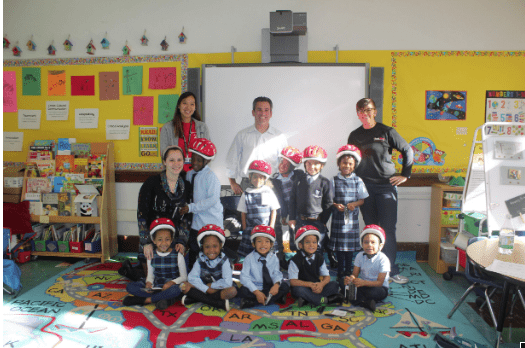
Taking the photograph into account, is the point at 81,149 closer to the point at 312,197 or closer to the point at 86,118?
the point at 86,118

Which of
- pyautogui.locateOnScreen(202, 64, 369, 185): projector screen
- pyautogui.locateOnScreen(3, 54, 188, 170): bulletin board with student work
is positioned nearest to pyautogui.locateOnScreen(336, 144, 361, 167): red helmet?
pyautogui.locateOnScreen(202, 64, 369, 185): projector screen

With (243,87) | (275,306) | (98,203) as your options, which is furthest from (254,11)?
(275,306)

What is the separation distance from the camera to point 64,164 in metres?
3.73

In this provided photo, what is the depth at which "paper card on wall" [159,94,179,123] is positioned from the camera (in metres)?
3.79

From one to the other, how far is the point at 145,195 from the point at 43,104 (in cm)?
213

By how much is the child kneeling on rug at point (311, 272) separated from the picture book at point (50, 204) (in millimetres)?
2534

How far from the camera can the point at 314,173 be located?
2967 millimetres

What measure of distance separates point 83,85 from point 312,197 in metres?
2.76

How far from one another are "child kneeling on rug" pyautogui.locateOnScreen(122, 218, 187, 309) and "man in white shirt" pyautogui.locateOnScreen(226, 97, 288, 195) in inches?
32.5

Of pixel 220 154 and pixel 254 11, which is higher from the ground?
pixel 254 11

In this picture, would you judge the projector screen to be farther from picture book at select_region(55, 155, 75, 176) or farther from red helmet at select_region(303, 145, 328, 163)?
picture book at select_region(55, 155, 75, 176)

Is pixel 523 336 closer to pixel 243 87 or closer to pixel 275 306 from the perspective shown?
pixel 275 306

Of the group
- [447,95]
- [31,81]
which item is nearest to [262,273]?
[447,95]

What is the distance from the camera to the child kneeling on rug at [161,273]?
2598 mm
